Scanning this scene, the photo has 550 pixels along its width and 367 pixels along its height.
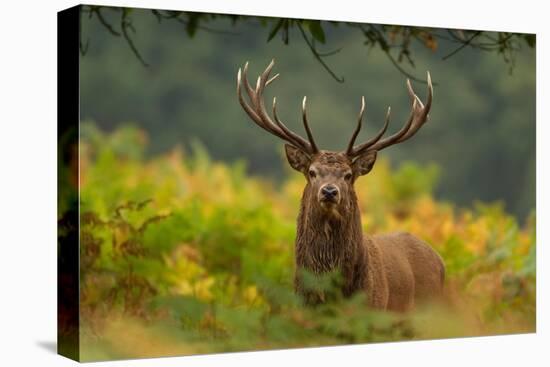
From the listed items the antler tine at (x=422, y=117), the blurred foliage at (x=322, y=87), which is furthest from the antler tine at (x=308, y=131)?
the antler tine at (x=422, y=117)

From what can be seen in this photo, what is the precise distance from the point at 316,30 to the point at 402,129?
975mm

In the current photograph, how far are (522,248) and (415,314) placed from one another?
1.26 meters

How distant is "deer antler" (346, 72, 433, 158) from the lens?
8.88 metres

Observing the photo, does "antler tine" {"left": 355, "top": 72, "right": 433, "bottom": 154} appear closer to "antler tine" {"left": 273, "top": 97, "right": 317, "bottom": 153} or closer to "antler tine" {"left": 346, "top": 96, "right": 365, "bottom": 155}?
"antler tine" {"left": 346, "top": 96, "right": 365, "bottom": 155}

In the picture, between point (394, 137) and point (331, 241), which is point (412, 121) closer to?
point (394, 137)

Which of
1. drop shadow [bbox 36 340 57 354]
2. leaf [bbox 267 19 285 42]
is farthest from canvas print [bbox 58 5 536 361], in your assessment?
drop shadow [bbox 36 340 57 354]

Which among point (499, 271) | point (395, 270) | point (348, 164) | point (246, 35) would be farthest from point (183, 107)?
point (499, 271)

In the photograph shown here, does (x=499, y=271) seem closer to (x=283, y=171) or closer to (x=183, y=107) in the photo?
(x=283, y=171)

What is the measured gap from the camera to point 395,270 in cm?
921

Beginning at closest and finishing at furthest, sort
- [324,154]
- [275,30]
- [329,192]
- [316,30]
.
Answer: [329,192] → [324,154] → [275,30] → [316,30]

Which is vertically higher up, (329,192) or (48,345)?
(329,192)

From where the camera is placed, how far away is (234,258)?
9.26 metres

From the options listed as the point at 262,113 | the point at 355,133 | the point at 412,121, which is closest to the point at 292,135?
the point at 262,113

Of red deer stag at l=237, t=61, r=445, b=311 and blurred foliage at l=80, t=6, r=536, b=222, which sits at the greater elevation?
blurred foliage at l=80, t=6, r=536, b=222
